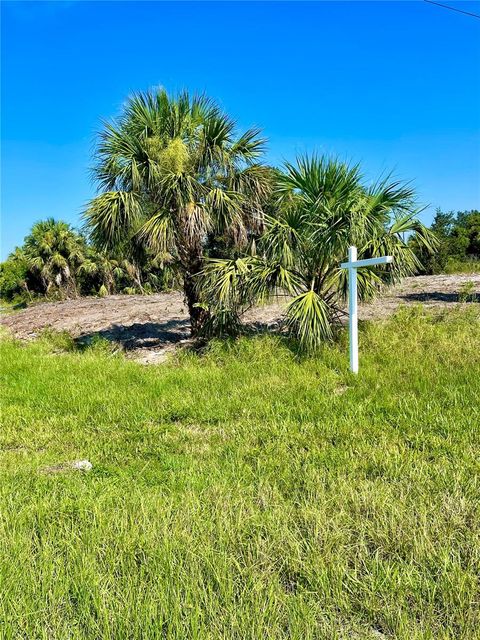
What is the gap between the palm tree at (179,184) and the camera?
→ 8039 millimetres

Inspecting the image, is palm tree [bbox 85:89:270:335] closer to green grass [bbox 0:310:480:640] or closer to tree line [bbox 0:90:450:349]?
tree line [bbox 0:90:450:349]

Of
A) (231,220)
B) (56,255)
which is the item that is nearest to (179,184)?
(231,220)

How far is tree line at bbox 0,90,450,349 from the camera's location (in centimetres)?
711

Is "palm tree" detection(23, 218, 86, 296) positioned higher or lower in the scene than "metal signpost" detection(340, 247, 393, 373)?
higher

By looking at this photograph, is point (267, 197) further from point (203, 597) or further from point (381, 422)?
point (203, 597)

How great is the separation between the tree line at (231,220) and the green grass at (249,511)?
2.06m

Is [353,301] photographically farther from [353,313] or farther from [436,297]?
[436,297]

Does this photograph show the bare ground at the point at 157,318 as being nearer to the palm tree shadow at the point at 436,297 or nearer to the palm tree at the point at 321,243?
the palm tree shadow at the point at 436,297

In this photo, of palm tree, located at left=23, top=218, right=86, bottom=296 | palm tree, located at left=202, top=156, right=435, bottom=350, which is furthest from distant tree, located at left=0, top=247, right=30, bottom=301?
palm tree, located at left=202, top=156, right=435, bottom=350

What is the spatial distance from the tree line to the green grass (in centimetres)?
206

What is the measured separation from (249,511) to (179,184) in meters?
6.34

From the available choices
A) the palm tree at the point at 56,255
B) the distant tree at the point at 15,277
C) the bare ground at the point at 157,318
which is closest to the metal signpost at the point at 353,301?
the bare ground at the point at 157,318

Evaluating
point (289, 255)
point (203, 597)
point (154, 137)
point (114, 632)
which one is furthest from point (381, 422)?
point (154, 137)

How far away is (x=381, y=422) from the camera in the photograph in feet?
13.9
